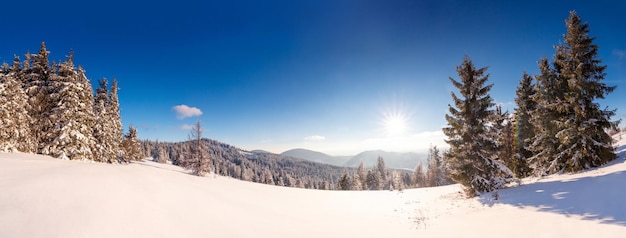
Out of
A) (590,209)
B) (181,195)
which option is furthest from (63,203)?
(590,209)

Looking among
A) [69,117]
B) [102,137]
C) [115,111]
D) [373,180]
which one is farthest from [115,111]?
[373,180]

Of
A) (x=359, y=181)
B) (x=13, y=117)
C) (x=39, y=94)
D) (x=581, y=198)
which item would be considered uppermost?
(x=39, y=94)

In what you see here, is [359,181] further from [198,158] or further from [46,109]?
[46,109]

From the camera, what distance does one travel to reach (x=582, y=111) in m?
16.5

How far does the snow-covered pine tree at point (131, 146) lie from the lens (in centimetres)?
4758

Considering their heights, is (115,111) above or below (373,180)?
above

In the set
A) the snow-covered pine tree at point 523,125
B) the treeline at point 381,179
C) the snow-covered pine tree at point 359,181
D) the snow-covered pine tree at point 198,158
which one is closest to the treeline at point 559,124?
the snow-covered pine tree at point 523,125

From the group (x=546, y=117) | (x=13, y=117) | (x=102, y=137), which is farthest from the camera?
(x=102, y=137)

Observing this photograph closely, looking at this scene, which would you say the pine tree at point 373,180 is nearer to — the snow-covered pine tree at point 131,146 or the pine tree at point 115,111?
the snow-covered pine tree at point 131,146

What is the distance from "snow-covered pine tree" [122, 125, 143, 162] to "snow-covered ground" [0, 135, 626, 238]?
42950 millimetres

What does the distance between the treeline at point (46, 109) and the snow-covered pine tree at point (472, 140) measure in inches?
1186

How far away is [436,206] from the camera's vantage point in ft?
51.6

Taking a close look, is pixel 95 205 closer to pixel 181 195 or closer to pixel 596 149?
pixel 181 195

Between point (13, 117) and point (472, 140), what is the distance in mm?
37504
